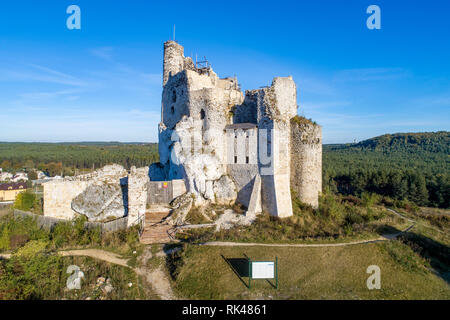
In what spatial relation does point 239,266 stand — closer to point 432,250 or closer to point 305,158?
point 305,158

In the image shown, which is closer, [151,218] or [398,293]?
[398,293]

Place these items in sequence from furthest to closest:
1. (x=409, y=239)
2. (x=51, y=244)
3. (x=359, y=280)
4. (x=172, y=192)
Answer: (x=172, y=192), (x=409, y=239), (x=51, y=244), (x=359, y=280)

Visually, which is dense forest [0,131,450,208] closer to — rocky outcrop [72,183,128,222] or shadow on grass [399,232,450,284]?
rocky outcrop [72,183,128,222]

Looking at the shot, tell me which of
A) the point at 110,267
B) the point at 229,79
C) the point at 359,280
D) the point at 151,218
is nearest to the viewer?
the point at 359,280

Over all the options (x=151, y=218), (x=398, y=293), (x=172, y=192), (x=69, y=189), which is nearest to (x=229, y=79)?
(x=172, y=192)

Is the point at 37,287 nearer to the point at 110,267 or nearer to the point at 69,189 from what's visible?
the point at 110,267

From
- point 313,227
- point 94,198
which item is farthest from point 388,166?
point 94,198
